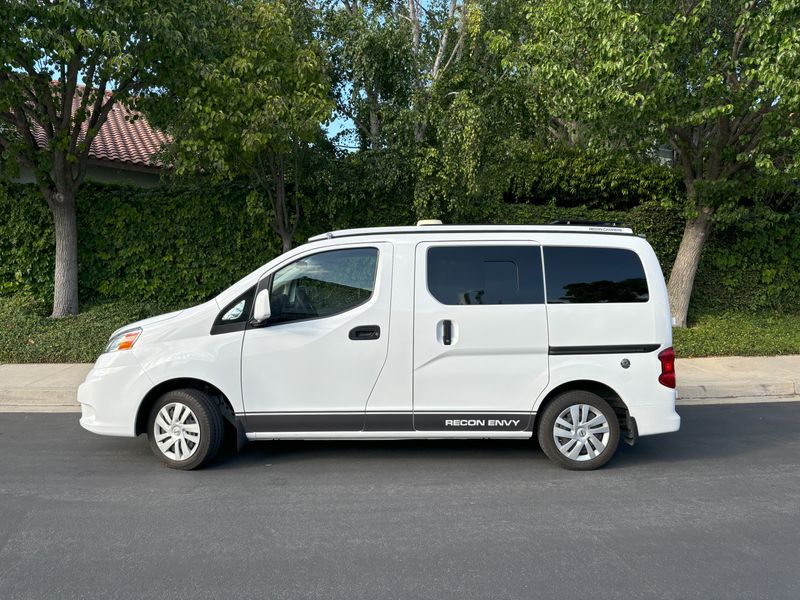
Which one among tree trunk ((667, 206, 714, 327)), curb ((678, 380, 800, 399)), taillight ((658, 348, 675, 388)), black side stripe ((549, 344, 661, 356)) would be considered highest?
tree trunk ((667, 206, 714, 327))

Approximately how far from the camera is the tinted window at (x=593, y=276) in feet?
17.9

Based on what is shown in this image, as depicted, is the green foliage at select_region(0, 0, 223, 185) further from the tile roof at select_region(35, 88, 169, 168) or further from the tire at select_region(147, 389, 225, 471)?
the tire at select_region(147, 389, 225, 471)

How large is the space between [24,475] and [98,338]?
5.41 m

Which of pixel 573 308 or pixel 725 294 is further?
pixel 725 294

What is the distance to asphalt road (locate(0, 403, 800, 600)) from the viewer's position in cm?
356

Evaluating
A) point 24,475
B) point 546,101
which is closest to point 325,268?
point 24,475

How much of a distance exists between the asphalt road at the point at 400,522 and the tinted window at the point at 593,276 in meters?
1.45

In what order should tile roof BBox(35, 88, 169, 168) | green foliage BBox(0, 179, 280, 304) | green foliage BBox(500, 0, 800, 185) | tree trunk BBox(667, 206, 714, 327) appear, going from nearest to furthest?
green foliage BBox(500, 0, 800, 185)
tree trunk BBox(667, 206, 714, 327)
green foliage BBox(0, 179, 280, 304)
tile roof BBox(35, 88, 169, 168)

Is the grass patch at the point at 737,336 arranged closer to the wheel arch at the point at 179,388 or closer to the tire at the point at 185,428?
the wheel arch at the point at 179,388

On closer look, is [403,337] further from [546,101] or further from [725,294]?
[725,294]

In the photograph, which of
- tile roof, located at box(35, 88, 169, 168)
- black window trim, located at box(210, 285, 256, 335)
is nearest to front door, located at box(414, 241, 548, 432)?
black window trim, located at box(210, 285, 256, 335)

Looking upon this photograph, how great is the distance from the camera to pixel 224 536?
13.6 ft

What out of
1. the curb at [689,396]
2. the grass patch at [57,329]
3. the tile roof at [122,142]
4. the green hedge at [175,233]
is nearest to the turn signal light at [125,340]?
the curb at [689,396]

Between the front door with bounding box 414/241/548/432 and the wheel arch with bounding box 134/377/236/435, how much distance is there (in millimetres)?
1548
